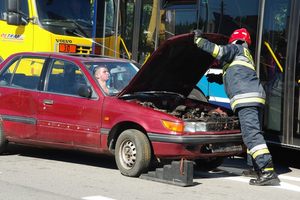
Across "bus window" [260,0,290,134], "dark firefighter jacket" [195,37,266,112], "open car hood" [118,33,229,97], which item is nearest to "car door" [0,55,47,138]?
"open car hood" [118,33,229,97]

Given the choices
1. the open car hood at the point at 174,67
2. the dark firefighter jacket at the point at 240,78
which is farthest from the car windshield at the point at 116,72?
the dark firefighter jacket at the point at 240,78

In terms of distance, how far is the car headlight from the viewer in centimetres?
666

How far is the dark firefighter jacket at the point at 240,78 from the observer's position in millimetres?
7020

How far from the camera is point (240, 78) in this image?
7086 millimetres

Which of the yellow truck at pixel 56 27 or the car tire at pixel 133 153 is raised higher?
the yellow truck at pixel 56 27

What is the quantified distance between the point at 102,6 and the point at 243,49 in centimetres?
599

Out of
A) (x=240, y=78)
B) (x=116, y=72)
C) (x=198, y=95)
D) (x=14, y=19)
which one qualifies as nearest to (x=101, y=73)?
(x=116, y=72)

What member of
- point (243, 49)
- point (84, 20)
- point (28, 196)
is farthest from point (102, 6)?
point (28, 196)

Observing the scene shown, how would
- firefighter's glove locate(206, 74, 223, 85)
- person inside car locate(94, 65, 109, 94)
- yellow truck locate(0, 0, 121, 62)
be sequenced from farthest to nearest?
yellow truck locate(0, 0, 121, 62), firefighter's glove locate(206, 74, 223, 85), person inside car locate(94, 65, 109, 94)

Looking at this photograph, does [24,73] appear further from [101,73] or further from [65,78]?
[101,73]

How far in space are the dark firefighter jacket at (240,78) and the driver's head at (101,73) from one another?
168cm

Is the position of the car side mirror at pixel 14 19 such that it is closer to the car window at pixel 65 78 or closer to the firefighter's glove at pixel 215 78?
the car window at pixel 65 78

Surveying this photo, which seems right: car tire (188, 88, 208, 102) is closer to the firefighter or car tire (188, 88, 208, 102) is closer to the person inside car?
the firefighter

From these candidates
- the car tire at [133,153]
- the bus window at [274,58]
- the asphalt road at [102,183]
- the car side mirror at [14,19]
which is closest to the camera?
the asphalt road at [102,183]
